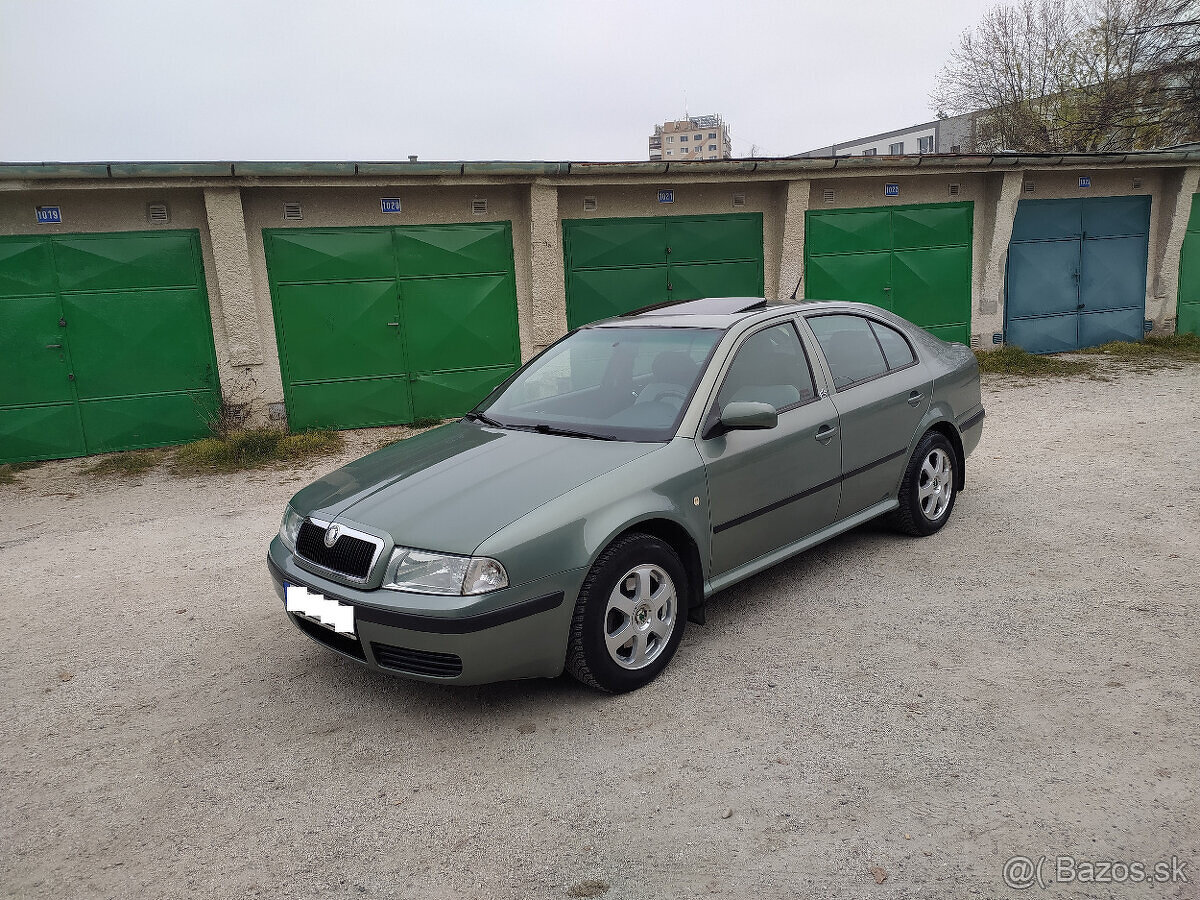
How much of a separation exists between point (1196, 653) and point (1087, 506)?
7.37 feet

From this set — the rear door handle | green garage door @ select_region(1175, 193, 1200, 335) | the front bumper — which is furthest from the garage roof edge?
the front bumper

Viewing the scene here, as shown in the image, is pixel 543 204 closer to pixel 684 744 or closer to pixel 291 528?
pixel 291 528

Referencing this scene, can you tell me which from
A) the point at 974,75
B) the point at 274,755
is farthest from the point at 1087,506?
the point at 974,75

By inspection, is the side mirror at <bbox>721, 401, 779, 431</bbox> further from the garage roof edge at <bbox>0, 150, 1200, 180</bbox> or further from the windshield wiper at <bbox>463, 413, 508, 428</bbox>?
the garage roof edge at <bbox>0, 150, 1200, 180</bbox>

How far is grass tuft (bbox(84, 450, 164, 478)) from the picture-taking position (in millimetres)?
8617

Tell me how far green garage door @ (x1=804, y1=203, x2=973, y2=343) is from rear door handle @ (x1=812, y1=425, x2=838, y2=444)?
786cm

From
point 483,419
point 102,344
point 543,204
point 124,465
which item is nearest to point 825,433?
point 483,419

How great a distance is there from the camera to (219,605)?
191 inches

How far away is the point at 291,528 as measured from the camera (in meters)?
3.79

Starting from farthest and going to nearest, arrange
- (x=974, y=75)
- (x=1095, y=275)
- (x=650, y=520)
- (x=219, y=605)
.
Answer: (x=974, y=75) < (x=1095, y=275) < (x=219, y=605) < (x=650, y=520)

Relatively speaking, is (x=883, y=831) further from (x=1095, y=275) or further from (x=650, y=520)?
(x=1095, y=275)

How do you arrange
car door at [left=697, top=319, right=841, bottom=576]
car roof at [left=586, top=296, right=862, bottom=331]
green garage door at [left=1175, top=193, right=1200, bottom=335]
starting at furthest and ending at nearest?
green garage door at [left=1175, top=193, right=1200, bottom=335], car roof at [left=586, top=296, right=862, bottom=331], car door at [left=697, top=319, right=841, bottom=576]

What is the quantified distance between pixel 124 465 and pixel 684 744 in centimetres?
778

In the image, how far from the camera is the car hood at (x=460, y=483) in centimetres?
323
